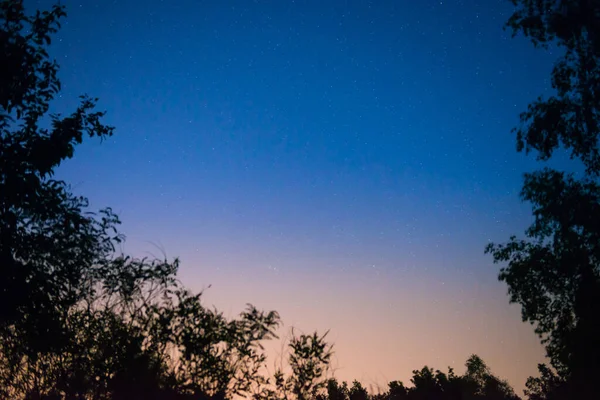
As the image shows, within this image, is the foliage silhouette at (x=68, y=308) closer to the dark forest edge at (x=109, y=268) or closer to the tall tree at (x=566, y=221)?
the dark forest edge at (x=109, y=268)

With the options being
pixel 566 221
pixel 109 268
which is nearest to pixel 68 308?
pixel 109 268

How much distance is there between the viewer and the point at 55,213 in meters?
17.5

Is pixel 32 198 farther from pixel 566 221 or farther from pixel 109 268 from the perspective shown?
pixel 566 221

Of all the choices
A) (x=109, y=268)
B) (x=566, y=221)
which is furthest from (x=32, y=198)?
(x=566, y=221)

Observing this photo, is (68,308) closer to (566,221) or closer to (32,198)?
(32,198)

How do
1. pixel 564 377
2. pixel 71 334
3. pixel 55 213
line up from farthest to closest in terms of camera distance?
pixel 564 377 → pixel 71 334 → pixel 55 213

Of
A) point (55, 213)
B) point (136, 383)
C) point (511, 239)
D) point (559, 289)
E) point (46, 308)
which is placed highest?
point (511, 239)

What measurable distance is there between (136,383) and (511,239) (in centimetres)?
2502

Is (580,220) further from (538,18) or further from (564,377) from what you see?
(564,377)

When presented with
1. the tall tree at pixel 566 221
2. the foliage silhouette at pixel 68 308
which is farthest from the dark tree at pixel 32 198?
the tall tree at pixel 566 221

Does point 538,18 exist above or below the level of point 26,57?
above

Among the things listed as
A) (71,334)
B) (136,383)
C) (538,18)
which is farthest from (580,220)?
(71,334)

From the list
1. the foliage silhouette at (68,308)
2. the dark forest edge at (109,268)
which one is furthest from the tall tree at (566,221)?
the foliage silhouette at (68,308)

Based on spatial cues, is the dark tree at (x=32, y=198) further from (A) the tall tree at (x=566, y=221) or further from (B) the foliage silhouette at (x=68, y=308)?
(A) the tall tree at (x=566, y=221)
